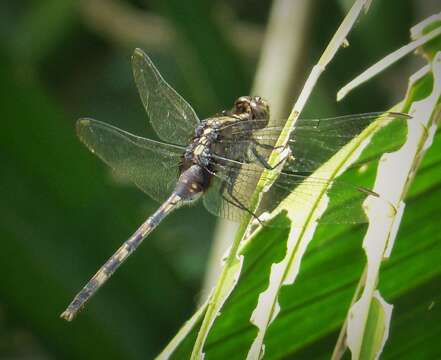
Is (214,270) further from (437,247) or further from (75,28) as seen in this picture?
(75,28)

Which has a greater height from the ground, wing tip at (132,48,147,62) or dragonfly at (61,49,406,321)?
wing tip at (132,48,147,62)

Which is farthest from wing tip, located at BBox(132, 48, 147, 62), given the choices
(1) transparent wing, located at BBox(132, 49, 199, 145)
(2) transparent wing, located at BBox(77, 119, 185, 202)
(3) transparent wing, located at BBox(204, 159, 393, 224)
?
(3) transparent wing, located at BBox(204, 159, 393, 224)

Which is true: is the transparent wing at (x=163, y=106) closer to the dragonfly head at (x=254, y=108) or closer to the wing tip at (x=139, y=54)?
the wing tip at (x=139, y=54)

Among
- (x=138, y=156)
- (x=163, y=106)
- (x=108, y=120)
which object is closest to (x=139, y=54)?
(x=163, y=106)

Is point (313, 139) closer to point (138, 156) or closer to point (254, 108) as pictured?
point (254, 108)

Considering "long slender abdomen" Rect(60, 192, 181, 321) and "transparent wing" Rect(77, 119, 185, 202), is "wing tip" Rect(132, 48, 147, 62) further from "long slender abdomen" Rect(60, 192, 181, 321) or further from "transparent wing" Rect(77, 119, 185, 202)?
"long slender abdomen" Rect(60, 192, 181, 321)

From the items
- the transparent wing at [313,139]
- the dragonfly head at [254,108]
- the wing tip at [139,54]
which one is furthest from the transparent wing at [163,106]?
the transparent wing at [313,139]

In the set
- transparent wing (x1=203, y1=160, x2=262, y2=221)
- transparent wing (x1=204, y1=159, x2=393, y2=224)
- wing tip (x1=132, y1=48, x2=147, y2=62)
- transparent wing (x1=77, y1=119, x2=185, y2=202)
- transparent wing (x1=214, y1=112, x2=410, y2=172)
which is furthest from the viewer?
wing tip (x1=132, y1=48, x2=147, y2=62)
